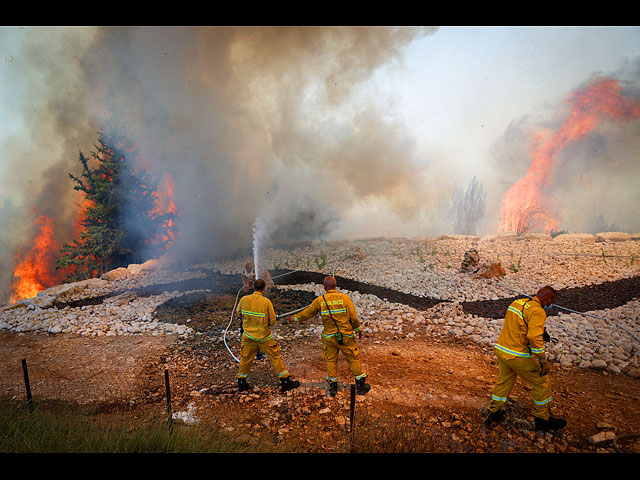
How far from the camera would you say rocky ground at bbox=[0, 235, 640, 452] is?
3885 mm

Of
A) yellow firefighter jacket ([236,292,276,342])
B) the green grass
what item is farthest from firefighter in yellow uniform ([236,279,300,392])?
the green grass

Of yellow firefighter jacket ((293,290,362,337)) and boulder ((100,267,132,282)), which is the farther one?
boulder ((100,267,132,282))

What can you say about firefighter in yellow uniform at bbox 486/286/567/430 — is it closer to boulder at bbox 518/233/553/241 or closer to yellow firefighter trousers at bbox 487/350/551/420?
yellow firefighter trousers at bbox 487/350/551/420

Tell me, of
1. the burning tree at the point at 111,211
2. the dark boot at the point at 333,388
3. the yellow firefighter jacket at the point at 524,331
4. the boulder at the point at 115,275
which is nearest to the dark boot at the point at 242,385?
the dark boot at the point at 333,388

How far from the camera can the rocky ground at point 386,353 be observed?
3885 millimetres

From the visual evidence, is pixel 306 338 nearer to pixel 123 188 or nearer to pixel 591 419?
pixel 591 419

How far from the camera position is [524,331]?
11.7 feet

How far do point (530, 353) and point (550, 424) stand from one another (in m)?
1.02

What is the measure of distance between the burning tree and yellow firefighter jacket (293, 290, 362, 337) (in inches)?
676

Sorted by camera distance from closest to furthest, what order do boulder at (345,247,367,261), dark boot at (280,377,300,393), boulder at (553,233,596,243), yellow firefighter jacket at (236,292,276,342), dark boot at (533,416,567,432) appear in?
dark boot at (533,416,567,432) → yellow firefighter jacket at (236,292,276,342) → dark boot at (280,377,300,393) → boulder at (553,233,596,243) → boulder at (345,247,367,261)

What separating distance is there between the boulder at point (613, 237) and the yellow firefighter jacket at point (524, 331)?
642 inches

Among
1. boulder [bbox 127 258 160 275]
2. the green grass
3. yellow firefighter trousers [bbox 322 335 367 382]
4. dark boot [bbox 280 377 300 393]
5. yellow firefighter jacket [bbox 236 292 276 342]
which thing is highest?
yellow firefighter jacket [bbox 236 292 276 342]

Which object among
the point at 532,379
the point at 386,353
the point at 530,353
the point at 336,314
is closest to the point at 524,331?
the point at 530,353
